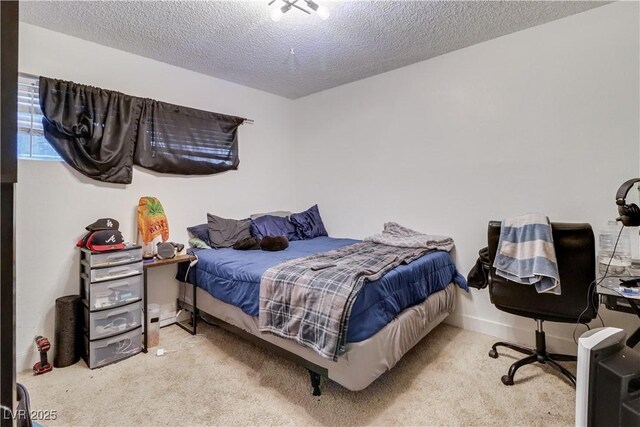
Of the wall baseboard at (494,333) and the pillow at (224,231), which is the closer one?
the wall baseboard at (494,333)

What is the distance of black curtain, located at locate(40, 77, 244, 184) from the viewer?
230 cm

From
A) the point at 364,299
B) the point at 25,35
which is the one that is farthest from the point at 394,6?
the point at 25,35

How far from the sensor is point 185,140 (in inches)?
121

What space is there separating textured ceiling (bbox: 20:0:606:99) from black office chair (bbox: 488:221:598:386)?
1633mm

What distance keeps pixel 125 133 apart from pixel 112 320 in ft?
5.21

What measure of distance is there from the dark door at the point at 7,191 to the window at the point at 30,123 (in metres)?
2.46

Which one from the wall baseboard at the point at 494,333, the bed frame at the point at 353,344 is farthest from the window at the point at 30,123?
the bed frame at the point at 353,344

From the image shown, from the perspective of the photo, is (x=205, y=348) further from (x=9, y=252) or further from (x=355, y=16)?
(x=355, y=16)

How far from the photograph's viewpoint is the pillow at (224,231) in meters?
3.02

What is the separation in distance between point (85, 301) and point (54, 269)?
1.21 feet

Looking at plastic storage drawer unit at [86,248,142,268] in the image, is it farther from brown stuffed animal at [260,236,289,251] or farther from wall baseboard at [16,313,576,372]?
brown stuffed animal at [260,236,289,251]

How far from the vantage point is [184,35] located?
2.46m

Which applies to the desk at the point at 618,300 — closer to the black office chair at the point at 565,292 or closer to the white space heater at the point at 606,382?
the black office chair at the point at 565,292

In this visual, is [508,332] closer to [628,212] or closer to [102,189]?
[628,212]
